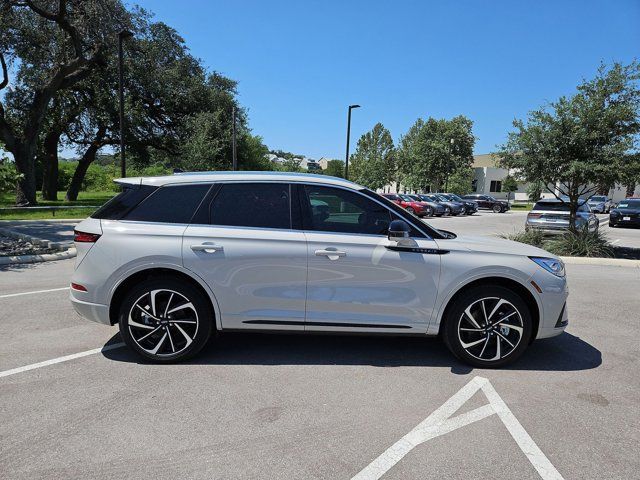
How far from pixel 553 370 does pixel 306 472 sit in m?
2.78

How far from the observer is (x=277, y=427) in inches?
122

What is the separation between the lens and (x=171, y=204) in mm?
4168

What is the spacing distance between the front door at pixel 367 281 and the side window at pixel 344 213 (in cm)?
2

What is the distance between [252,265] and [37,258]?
779 centimetres

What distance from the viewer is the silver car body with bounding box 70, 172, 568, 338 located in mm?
3963

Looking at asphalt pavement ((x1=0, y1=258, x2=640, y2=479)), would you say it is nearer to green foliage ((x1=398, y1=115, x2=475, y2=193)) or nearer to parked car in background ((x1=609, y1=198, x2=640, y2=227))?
parked car in background ((x1=609, y1=198, x2=640, y2=227))

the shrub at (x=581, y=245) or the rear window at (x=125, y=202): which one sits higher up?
the rear window at (x=125, y=202)

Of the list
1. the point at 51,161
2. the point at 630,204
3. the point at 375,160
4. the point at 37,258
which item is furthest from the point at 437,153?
the point at 37,258

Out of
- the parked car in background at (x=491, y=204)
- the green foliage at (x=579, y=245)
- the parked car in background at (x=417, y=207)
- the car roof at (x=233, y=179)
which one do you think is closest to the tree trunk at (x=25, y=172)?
the parked car in background at (x=417, y=207)

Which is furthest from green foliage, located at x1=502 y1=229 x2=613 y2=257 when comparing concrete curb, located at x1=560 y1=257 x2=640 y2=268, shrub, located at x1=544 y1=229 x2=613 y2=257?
concrete curb, located at x1=560 y1=257 x2=640 y2=268

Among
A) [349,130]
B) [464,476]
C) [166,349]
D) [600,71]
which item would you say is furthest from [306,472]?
[349,130]

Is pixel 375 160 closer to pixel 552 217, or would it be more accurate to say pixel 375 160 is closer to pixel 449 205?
pixel 449 205

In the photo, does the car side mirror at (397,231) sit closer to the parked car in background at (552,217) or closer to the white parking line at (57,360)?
the white parking line at (57,360)

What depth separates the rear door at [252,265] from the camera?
13.0ft
